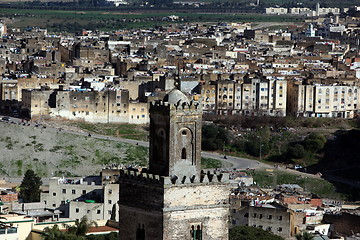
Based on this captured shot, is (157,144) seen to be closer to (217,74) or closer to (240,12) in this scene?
(217,74)

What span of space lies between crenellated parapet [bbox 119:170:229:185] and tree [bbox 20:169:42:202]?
30.9m

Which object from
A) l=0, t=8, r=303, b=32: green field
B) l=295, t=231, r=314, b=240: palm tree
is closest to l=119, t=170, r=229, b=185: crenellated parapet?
l=295, t=231, r=314, b=240: palm tree

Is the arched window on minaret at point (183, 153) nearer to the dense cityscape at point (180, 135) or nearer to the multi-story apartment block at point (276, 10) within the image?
the dense cityscape at point (180, 135)

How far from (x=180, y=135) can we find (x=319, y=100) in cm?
5878

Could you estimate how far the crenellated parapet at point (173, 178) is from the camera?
23641mm

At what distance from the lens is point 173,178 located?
2370 centimetres

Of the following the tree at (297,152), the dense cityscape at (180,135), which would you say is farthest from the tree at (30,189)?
the tree at (297,152)

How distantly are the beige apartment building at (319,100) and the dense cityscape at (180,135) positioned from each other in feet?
0.27

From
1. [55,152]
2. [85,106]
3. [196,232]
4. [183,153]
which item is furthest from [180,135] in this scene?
[85,106]

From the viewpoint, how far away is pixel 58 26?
5915 inches

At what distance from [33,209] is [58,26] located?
101 m

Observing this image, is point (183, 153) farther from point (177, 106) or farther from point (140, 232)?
point (140, 232)

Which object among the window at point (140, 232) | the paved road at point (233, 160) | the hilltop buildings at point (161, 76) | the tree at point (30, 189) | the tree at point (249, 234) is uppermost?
the window at point (140, 232)

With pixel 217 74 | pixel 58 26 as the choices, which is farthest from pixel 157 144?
pixel 58 26
